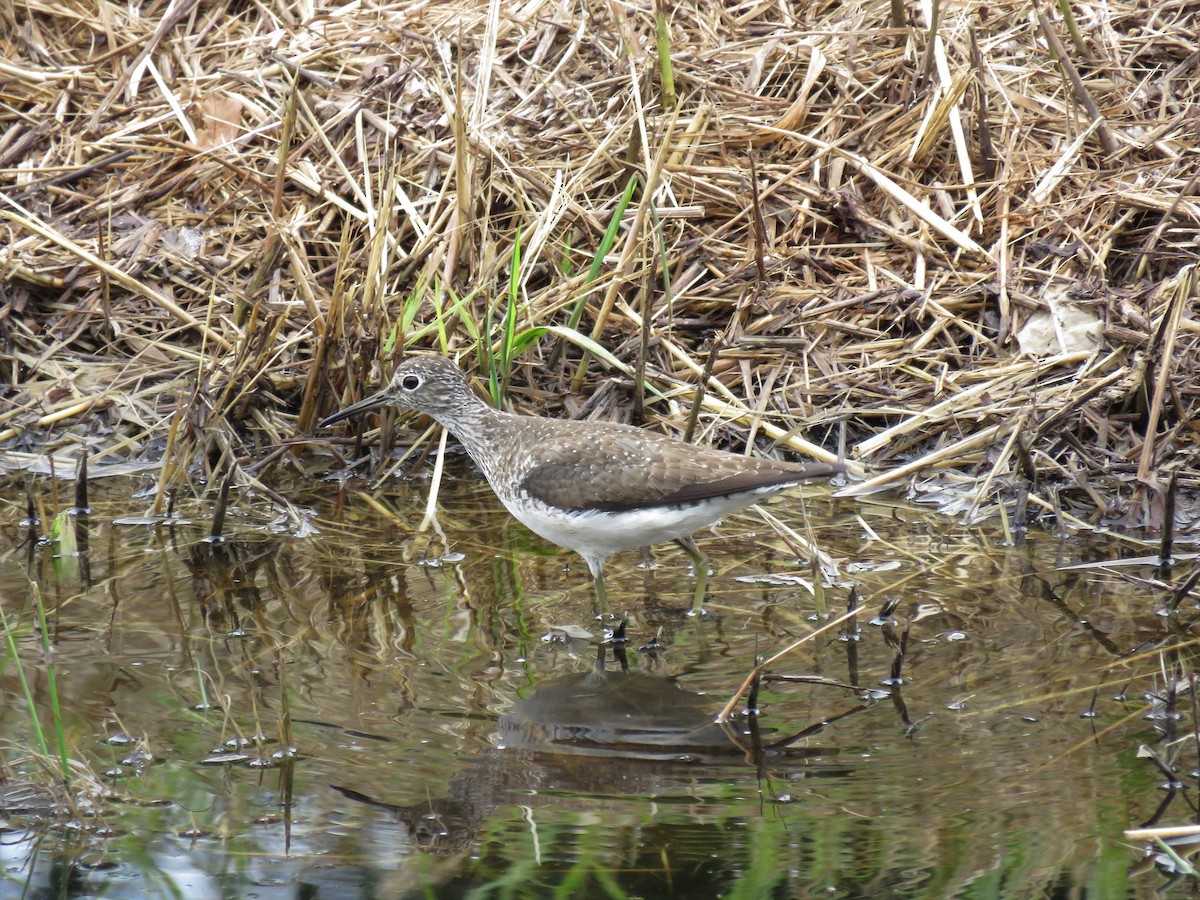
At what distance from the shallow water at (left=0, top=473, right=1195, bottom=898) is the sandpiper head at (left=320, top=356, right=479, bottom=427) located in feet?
1.87

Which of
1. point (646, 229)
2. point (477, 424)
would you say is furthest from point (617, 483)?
point (646, 229)

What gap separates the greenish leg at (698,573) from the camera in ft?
19.0

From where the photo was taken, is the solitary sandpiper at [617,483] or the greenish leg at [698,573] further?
the greenish leg at [698,573]

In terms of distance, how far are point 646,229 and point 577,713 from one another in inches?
138

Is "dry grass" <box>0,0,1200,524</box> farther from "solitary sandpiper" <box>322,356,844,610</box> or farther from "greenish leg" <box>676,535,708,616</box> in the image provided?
"greenish leg" <box>676,535,708,616</box>

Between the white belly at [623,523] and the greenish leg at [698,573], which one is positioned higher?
the white belly at [623,523]

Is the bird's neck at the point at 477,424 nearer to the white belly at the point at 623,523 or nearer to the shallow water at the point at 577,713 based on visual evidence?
the shallow water at the point at 577,713

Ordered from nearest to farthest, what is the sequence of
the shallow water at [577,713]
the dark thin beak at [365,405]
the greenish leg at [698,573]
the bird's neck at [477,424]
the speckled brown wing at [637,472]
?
1. the shallow water at [577,713]
2. the speckled brown wing at [637,472]
3. the greenish leg at [698,573]
4. the bird's neck at [477,424]
5. the dark thin beak at [365,405]

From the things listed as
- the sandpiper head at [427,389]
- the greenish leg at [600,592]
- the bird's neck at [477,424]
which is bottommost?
the greenish leg at [600,592]

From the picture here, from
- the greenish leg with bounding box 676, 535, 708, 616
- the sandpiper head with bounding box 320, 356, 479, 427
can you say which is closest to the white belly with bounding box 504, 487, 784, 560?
the greenish leg with bounding box 676, 535, 708, 616

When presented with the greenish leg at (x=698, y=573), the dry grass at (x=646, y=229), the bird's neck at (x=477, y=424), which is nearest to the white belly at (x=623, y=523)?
the greenish leg at (x=698, y=573)

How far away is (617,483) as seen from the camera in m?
5.77

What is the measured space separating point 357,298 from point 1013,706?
4.15 metres

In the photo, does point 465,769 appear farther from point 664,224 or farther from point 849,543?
point 664,224
